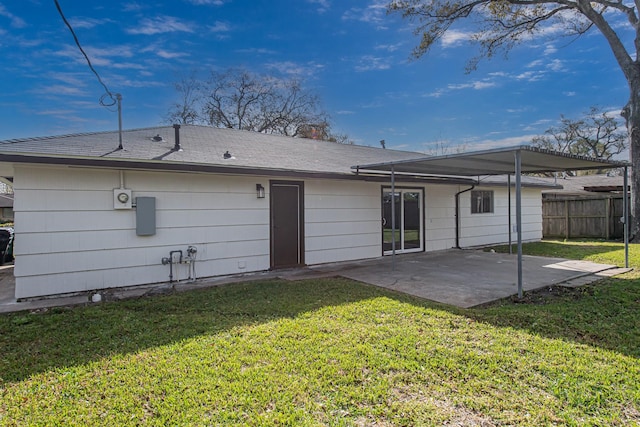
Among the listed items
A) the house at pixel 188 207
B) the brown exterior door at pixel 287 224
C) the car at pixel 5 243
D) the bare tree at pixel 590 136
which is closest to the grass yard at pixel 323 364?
the house at pixel 188 207

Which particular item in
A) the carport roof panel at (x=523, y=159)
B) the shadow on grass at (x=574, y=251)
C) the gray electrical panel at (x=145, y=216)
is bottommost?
the shadow on grass at (x=574, y=251)

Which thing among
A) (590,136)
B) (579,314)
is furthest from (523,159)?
(590,136)

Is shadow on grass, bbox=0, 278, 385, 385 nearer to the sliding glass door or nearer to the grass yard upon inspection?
the grass yard

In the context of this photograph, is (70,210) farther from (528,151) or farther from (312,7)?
(312,7)

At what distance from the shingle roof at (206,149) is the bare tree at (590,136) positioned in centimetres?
2891

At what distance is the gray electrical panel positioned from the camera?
648cm

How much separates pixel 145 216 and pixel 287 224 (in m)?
2.98

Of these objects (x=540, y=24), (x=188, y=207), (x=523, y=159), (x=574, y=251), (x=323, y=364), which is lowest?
(x=323, y=364)

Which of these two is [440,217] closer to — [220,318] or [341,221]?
Result: [341,221]

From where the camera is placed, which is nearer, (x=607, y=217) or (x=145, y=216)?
(x=145, y=216)

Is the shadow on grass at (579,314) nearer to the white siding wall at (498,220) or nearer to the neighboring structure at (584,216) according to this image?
the white siding wall at (498,220)

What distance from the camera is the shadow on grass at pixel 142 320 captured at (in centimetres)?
365

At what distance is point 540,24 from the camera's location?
1549cm

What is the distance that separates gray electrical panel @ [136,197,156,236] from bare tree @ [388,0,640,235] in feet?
39.7
